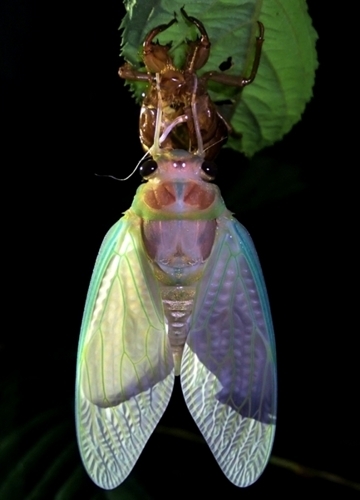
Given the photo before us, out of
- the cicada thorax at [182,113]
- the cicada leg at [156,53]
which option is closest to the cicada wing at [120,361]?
the cicada thorax at [182,113]

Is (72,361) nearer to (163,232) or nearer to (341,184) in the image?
(163,232)

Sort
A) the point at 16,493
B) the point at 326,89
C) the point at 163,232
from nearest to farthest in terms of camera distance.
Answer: the point at 163,232, the point at 16,493, the point at 326,89

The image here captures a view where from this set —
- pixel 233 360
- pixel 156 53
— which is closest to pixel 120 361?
pixel 233 360

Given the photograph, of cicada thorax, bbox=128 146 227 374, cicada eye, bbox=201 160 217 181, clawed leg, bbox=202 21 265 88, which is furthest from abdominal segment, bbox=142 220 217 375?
clawed leg, bbox=202 21 265 88

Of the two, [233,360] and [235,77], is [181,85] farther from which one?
[233,360]

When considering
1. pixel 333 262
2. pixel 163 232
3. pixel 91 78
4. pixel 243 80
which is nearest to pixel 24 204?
pixel 91 78

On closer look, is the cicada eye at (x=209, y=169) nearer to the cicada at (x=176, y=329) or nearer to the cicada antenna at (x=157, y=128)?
the cicada at (x=176, y=329)

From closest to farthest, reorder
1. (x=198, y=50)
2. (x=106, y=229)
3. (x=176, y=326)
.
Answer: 1. (x=198, y=50)
2. (x=176, y=326)
3. (x=106, y=229)
